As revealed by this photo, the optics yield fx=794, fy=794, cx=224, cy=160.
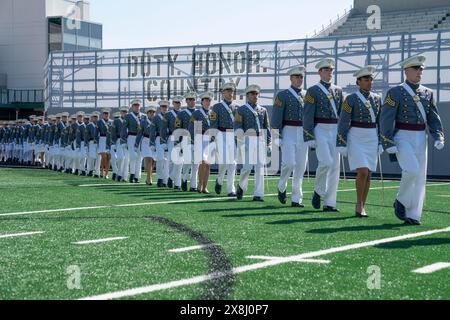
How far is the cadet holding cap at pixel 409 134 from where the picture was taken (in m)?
9.36

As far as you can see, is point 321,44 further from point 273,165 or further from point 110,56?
point 110,56

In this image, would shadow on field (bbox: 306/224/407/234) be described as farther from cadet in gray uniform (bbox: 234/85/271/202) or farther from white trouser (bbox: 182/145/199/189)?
white trouser (bbox: 182/145/199/189)

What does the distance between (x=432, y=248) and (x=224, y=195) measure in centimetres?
722

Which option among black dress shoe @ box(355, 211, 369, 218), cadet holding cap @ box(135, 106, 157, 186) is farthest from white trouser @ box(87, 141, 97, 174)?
black dress shoe @ box(355, 211, 369, 218)

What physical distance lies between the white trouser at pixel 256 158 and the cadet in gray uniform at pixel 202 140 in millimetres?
2063

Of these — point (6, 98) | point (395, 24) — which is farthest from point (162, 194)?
point (6, 98)

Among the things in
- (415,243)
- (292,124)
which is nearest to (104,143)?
(292,124)

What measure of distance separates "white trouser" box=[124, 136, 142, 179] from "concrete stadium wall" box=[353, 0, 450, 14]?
26963 millimetres

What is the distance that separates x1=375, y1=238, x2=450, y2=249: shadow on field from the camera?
7.41 meters

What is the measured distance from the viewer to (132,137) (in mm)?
19812

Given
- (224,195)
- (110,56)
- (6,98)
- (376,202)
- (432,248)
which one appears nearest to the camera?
(432,248)

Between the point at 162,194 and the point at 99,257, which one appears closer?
the point at 99,257

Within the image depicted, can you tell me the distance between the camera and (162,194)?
574 inches

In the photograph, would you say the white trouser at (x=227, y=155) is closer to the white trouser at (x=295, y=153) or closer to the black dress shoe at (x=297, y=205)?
the white trouser at (x=295, y=153)
